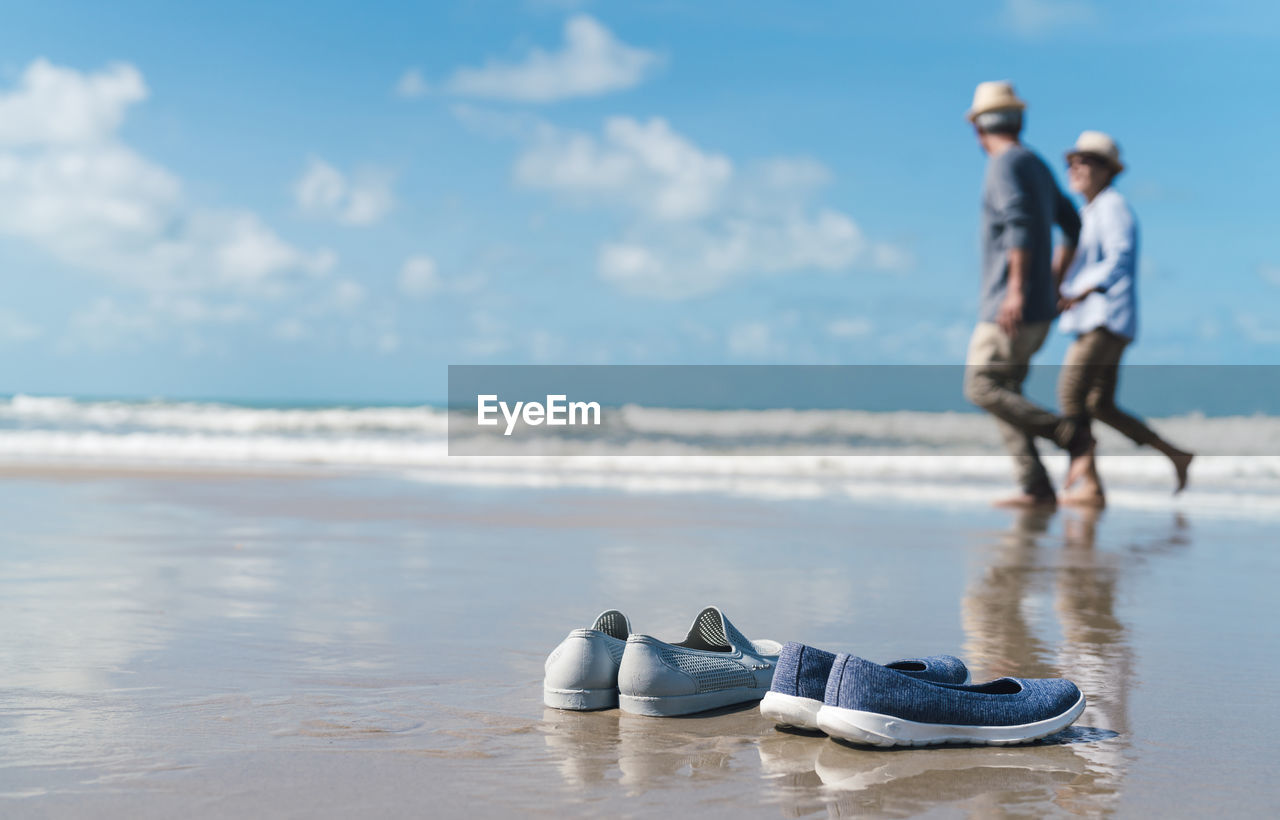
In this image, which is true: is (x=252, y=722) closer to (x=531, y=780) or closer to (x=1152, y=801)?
(x=531, y=780)

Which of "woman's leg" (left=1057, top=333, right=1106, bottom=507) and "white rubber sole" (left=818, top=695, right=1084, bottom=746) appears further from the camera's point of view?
"woman's leg" (left=1057, top=333, right=1106, bottom=507)

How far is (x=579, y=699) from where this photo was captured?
2.51m

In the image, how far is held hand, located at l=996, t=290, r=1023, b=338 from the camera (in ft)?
25.4

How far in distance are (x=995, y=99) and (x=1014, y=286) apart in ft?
4.50

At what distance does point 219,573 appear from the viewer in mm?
4664

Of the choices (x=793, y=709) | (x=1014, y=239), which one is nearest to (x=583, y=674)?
(x=793, y=709)

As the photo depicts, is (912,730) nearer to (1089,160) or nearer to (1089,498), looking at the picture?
(1089,498)

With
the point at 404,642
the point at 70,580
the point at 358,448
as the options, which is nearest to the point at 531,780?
the point at 404,642

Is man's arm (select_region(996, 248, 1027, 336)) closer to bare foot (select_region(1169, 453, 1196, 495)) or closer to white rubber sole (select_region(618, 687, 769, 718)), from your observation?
bare foot (select_region(1169, 453, 1196, 495))

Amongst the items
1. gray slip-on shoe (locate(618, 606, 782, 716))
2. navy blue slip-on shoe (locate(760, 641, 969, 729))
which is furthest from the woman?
navy blue slip-on shoe (locate(760, 641, 969, 729))

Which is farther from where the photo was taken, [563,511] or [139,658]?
[563,511]

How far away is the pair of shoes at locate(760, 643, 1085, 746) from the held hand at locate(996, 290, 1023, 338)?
5660 millimetres

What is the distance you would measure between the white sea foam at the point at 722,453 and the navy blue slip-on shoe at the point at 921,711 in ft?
23.0

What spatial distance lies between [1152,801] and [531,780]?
100cm
